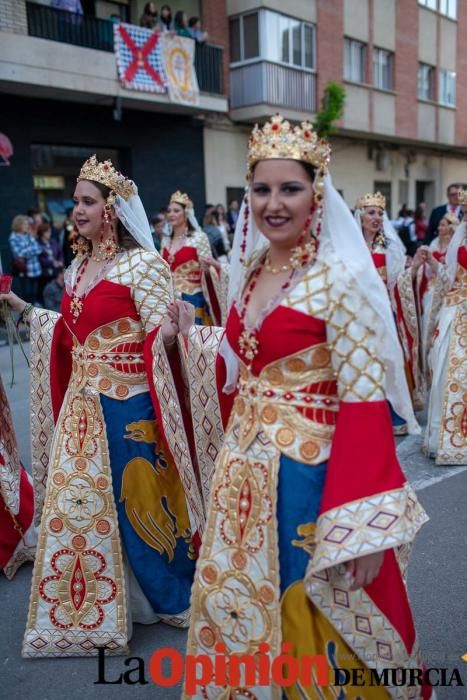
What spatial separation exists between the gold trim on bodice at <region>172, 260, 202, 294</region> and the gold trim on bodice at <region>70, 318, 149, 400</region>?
4780 mm

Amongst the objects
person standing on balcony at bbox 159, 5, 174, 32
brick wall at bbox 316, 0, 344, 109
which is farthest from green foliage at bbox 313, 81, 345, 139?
person standing on balcony at bbox 159, 5, 174, 32

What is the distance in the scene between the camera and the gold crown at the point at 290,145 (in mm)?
2082

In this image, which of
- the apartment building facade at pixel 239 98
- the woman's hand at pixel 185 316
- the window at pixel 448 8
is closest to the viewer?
the woman's hand at pixel 185 316

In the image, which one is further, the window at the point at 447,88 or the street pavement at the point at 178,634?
the window at the point at 447,88

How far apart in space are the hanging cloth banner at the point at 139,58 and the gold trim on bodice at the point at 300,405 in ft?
43.8

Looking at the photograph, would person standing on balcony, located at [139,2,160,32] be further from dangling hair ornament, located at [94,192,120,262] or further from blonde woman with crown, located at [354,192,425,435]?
dangling hair ornament, located at [94,192,120,262]

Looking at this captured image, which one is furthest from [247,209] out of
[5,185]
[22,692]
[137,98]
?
[137,98]

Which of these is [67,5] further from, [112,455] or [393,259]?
[112,455]

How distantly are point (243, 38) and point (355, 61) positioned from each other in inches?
187

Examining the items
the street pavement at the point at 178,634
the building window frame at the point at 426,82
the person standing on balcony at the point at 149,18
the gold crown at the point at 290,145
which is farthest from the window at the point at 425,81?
the gold crown at the point at 290,145

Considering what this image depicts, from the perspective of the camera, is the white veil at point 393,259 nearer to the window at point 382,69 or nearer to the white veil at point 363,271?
the white veil at point 363,271

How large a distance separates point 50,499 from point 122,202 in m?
1.40

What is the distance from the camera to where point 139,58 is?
14453mm

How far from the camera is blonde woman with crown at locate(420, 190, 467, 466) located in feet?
17.7
